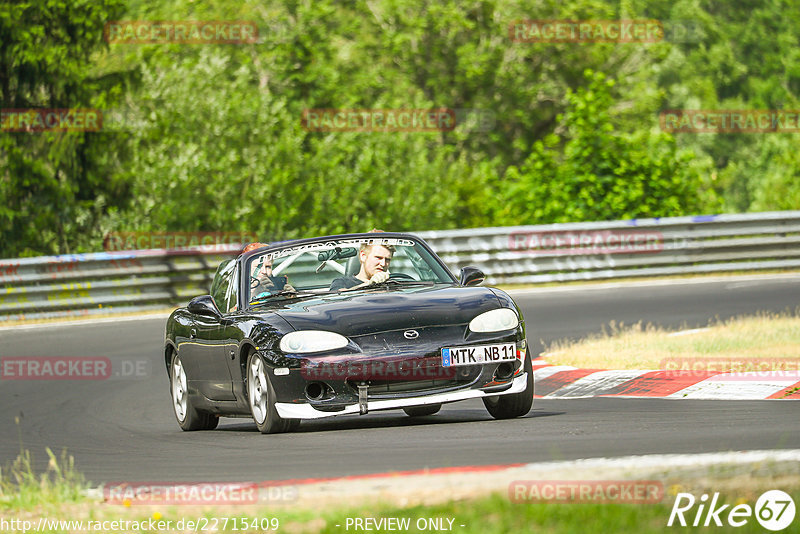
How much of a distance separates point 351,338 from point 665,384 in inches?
130

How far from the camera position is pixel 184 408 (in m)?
10.7

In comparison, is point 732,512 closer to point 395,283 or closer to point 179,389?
point 395,283

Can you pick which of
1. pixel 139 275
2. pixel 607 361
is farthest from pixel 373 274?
pixel 139 275

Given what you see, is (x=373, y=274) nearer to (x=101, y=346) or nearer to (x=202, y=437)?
(x=202, y=437)

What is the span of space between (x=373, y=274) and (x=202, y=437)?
5.43 feet

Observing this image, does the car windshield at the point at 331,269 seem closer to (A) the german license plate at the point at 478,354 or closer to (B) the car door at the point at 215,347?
(B) the car door at the point at 215,347

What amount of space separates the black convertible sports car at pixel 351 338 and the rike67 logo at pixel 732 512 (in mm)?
3662

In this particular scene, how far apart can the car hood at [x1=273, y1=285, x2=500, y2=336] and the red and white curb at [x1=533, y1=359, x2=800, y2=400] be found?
6.56ft

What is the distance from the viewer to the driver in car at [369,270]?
32.4 feet

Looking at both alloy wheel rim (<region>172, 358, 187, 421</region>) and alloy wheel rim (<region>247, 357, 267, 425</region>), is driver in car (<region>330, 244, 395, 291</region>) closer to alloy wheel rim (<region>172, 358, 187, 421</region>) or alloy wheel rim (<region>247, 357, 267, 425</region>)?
alloy wheel rim (<region>247, 357, 267, 425</region>)

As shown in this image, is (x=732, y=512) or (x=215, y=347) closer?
(x=732, y=512)

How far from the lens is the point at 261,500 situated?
581 cm

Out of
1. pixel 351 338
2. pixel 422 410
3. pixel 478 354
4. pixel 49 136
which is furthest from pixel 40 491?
pixel 49 136

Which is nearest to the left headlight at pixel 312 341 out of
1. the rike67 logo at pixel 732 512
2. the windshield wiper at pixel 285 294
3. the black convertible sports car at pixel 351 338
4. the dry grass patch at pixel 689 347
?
the black convertible sports car at pixel 351 338
